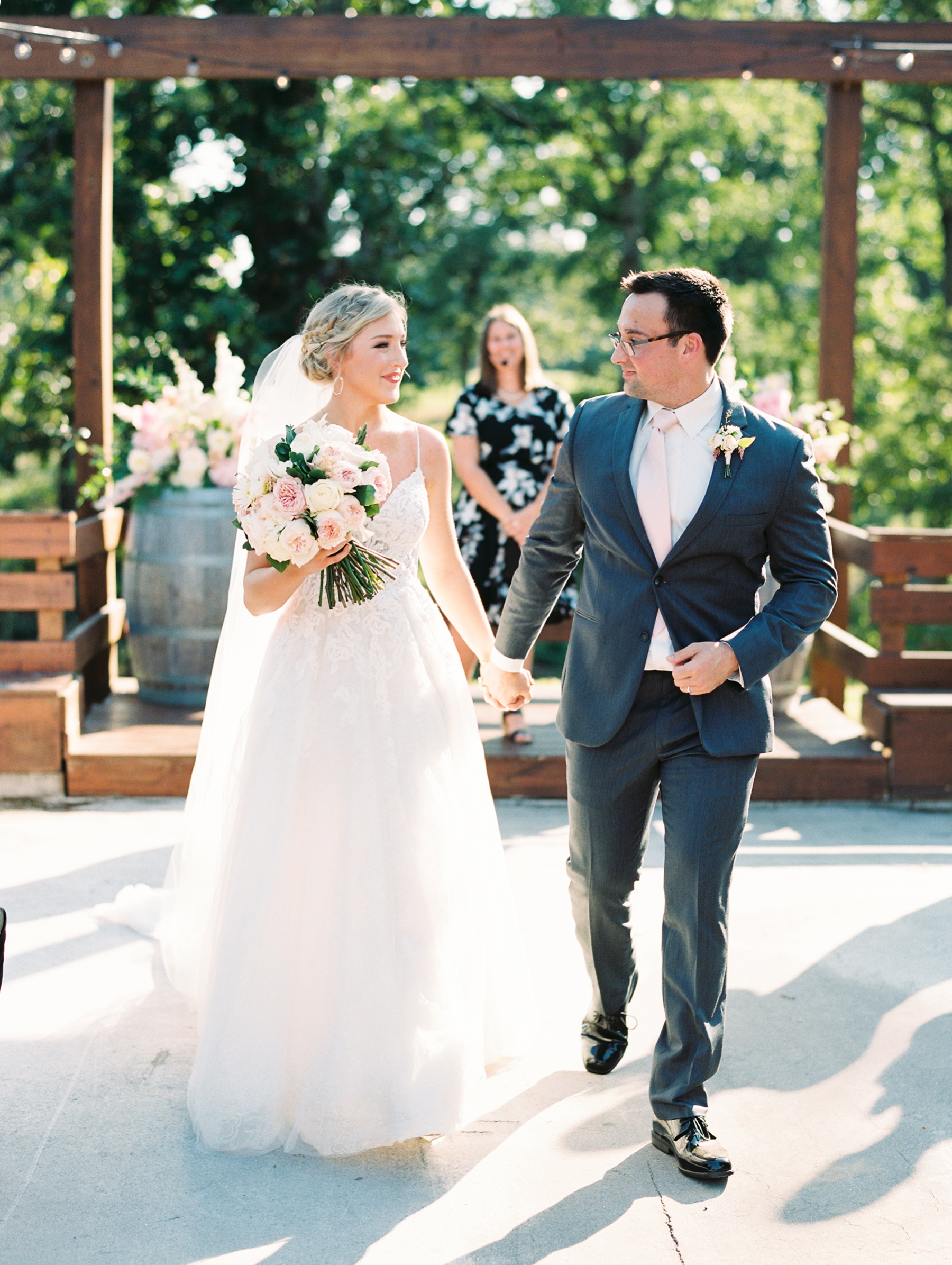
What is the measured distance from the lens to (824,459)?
20.0ft

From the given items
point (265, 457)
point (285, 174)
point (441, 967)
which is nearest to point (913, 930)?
point (441, 967)

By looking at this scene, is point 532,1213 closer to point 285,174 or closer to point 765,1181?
point 765,1181

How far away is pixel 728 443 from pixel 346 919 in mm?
1353

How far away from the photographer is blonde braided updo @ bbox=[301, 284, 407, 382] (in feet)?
10.7

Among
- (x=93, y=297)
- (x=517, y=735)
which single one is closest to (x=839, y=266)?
(x=517, y=735)

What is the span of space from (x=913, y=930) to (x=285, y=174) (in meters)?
8.67

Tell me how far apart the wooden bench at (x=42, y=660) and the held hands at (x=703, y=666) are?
3441 millimetres

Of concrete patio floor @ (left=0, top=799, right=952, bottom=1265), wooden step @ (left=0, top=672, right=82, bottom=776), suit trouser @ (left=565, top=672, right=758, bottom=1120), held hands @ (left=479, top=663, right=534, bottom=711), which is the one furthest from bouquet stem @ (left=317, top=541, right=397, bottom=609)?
wooden step @ (left=0, top=672, right=82, bottom=776)

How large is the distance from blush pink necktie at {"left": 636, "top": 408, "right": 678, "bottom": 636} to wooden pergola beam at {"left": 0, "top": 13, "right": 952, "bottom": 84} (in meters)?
4.03

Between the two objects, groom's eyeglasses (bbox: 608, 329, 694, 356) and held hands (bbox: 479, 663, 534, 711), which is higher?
groom's eyeglasses (bbox: 608, 329, 694, 356)

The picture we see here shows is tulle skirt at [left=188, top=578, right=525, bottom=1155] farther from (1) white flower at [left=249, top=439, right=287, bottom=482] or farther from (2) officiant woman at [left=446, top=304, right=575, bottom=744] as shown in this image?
(2) officiant woman at [left=446, top=304, right=575, bottom=744]

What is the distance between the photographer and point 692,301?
111 inches

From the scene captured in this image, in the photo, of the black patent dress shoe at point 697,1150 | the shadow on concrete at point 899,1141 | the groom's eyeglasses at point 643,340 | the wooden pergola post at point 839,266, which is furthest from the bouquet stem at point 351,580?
the wooden pergola post at point 839,266

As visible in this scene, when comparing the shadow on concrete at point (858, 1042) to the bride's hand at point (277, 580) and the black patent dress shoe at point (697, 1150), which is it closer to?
the black patent dress shoe at point (697, 1150)
